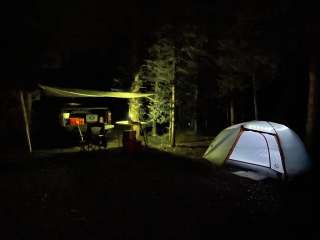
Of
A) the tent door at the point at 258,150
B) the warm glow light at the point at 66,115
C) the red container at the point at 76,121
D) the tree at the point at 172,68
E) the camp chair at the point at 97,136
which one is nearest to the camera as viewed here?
the tent door at the point at 258,150

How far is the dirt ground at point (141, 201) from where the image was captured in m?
5.61

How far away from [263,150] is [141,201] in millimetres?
4578

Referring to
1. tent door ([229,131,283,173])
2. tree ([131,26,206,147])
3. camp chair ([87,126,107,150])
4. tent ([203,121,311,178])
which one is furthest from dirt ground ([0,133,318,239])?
tree ([131,26,206,147])

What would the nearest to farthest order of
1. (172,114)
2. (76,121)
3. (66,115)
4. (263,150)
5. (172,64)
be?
(263,150), (76,121), (172,64), (66,115), (172,114)

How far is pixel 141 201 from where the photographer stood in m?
7.04

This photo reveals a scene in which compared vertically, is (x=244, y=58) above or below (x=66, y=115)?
above

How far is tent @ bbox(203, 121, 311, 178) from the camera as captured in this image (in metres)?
9.12

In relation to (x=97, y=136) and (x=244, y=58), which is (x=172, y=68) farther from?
(x=97, y=136)

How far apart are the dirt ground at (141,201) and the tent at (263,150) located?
0.45 meters

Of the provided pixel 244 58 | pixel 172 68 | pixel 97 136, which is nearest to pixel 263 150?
pixel 172 68

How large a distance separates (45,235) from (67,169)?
177 inches

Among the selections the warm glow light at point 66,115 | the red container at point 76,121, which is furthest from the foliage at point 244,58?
the warm glow light at point 66,115

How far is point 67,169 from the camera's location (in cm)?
972

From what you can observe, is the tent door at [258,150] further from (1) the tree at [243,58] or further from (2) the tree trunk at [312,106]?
(1) the tree at [243,58]
